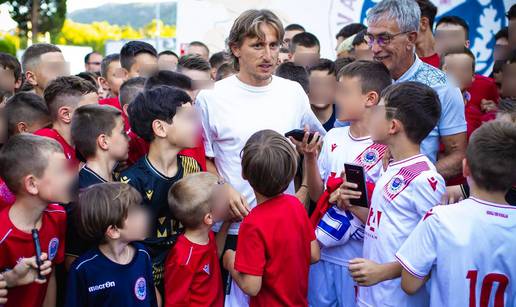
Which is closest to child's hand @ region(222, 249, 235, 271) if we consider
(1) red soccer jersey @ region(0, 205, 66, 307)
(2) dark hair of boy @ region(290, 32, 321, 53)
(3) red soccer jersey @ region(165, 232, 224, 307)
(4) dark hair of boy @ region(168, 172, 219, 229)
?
(3) red soccer jersey @ region(165, 232, 224, 307)

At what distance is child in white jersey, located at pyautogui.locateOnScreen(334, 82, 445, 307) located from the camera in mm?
2873

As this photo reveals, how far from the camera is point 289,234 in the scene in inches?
119

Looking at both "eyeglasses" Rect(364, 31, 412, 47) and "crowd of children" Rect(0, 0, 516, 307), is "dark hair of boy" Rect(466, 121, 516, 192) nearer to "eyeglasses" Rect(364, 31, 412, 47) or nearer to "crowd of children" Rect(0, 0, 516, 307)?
"crowd of children" Rect(0, 0, 516, 307)

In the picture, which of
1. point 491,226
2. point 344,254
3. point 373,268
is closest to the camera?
point 491,226

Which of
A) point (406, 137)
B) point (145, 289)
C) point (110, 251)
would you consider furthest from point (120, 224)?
point (406, 137)

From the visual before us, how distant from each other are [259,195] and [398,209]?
30.0 inches

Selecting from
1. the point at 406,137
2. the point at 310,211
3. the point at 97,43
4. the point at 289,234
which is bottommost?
the point at 97,43

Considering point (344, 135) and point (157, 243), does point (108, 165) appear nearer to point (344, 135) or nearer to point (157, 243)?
point (157, 243)

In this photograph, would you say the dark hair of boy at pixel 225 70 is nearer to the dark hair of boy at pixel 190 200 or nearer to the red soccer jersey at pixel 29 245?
the dark hair of boy at pixel 190 200

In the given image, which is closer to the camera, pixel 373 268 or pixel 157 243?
pixel 373 268

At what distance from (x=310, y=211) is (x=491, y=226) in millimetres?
1928

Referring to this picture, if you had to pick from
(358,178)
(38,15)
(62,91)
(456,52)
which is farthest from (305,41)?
(38,15)

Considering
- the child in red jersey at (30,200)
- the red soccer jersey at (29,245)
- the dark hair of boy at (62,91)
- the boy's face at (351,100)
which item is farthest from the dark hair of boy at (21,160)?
the boy's face at (351,100)

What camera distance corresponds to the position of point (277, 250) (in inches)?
118
